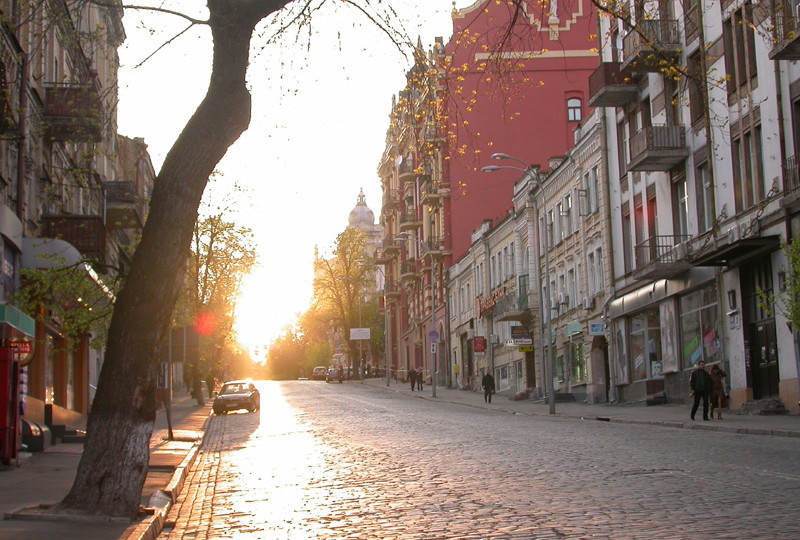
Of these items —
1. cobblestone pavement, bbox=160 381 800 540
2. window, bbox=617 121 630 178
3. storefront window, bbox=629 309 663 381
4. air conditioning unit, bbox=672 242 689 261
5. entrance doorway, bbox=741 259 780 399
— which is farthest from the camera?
window, bbox=617 121 630 178

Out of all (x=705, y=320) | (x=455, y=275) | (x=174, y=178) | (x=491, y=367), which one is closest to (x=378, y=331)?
(x=455, y=275)

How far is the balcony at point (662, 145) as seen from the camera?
32.8 meters

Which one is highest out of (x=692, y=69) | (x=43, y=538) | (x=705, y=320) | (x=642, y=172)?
(x=692, y=69)

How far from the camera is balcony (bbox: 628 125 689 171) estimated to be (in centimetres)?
3284

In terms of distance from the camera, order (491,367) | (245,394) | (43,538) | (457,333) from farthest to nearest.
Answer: (457,333) < (491,367) < (245,394) < (43,538)

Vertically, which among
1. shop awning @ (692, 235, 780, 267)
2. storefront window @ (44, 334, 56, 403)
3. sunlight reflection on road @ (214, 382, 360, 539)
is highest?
shop awning @ (692, 235, 780, 267)

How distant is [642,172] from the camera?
3700cm

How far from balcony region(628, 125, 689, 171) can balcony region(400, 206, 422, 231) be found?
4947cm

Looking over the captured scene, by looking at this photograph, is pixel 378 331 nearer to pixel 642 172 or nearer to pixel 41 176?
pixel 642 172

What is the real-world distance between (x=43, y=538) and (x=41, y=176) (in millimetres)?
21248

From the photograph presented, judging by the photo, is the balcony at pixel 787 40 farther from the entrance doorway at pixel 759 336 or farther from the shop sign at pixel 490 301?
the shop sign at pixel 490 301

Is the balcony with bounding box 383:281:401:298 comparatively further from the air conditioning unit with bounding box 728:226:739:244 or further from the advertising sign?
the air conditioning unit with bounding box 728:226:739:244

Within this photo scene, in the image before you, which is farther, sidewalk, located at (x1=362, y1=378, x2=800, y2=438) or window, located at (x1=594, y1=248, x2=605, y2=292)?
window, located at (x1=594, y1=248, x2=605, y2=292)

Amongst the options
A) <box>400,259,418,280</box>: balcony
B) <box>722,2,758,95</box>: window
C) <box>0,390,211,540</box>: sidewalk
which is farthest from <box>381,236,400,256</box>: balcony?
<box>0,390,211,540</box>: sidewalk
